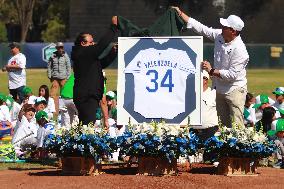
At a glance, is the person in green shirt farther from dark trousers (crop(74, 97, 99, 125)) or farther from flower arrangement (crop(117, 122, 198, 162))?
flower arrangement (crop(117, 122, 198, 162))

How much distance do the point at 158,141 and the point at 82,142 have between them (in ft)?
3.18

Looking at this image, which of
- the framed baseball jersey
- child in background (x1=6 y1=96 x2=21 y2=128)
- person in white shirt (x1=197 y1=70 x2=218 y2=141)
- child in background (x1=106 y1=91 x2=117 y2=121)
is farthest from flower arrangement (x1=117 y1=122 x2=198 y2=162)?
child in background (x1=6 y1=96 x2=21 y2=128)

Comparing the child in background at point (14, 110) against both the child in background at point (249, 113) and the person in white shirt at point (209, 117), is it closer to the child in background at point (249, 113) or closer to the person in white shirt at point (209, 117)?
the child in background at point (249, 113)

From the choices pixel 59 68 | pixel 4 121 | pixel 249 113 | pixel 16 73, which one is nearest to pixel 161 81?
pixel 249 113

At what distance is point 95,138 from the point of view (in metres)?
10.8

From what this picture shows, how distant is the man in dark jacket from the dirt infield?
3.91 ft

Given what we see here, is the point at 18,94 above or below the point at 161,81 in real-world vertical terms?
above

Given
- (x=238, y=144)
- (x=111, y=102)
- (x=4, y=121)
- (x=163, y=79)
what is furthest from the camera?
(x=4, y=121)

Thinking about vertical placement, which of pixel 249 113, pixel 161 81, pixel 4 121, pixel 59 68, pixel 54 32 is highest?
pixel 54 32

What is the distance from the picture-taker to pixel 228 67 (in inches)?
441

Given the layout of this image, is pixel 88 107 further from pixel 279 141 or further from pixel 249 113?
pixel 249 113

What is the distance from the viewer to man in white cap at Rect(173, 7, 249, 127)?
1106cm

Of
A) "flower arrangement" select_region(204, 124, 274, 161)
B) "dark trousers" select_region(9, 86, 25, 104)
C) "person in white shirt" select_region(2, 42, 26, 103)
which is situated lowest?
"flower arrangement" select_region(204, 124, 274, 161)

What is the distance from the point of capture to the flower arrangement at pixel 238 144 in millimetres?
10570
